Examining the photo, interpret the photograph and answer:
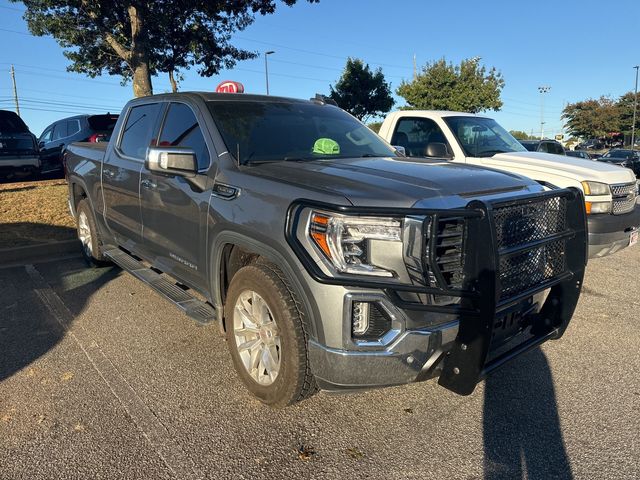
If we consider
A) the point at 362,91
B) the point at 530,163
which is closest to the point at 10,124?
the point at 530,163

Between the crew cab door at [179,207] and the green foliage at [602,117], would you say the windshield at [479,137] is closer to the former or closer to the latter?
the crew cab door at [179,207]

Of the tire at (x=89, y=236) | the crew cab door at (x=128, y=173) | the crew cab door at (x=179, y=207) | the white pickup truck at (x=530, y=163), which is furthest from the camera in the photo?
the tire at (x=89, y=236)

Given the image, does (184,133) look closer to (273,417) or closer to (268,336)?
(268,336)

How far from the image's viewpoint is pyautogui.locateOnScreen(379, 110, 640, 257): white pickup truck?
18.1 ft

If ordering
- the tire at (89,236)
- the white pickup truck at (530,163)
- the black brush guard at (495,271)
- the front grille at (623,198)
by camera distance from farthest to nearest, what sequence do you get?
the tire at (89,236)
the front grille at (623,198)
the white pickup truck at (530,163)
the black brush guard at (495,271)

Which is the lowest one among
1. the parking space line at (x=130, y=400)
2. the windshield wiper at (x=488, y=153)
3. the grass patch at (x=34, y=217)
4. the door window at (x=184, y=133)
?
the parking space line at (x=130, y=400)

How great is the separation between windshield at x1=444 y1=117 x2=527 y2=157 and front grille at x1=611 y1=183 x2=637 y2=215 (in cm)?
159

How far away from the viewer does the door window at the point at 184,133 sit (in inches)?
147

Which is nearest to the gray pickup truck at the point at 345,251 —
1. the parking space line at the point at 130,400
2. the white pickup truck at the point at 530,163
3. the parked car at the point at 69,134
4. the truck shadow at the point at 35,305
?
the parking space line at the point at 130,400

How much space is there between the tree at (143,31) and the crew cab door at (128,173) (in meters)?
5.94

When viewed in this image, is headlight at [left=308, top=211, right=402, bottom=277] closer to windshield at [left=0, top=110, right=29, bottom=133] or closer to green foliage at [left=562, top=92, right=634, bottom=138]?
windshield at [left=0, top=110, right=29, bottom=133]

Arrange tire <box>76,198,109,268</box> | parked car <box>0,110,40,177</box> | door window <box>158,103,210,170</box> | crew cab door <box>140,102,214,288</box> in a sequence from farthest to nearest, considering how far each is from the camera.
Result: parked car <box>0,110,40,177</box>, tire <box>76,198,109,268</box>, door window <box>158,103,210,170</box>, crew cab door <box>140,102,214,288</box>

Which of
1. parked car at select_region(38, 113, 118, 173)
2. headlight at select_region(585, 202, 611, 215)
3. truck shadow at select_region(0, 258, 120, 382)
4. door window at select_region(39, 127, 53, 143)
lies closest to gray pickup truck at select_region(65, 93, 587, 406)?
truck shadow at select_region(0, 258, 120, 382)

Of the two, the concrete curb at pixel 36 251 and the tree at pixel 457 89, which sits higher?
the tree at pixel 457 89
